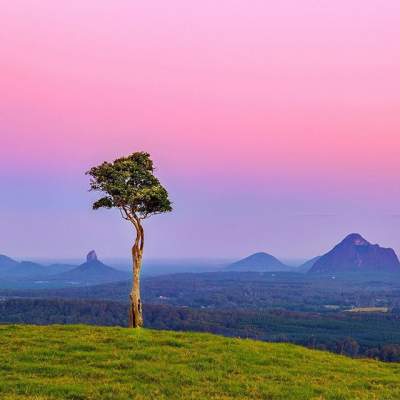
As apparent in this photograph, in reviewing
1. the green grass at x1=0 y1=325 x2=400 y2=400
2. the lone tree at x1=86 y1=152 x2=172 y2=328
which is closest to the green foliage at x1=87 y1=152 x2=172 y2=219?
the lone tree at x1=86 y1=152 x2=172 y2=328

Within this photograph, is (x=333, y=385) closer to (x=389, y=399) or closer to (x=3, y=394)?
(x=389, y=399)

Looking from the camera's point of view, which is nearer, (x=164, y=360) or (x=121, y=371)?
(x=121, y=371)

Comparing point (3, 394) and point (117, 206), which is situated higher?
point (117, 206)

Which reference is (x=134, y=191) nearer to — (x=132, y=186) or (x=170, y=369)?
(x=132, y=186)

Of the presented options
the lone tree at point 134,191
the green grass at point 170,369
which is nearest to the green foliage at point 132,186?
the lone tree at point 134,191

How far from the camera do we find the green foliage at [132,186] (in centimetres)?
4512

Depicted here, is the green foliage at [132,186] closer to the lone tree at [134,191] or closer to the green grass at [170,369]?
the lone tree at [134,191]

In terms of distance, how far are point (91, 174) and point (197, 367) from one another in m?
22.6

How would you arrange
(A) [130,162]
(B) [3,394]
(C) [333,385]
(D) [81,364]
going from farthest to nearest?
(A) [130,162]
(D) [81,364]
(C) [333,385]
(B) [3,394]

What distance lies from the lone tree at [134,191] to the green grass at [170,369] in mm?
9493

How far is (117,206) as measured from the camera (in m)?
46.4

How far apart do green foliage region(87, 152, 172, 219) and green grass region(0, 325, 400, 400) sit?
39.1 feet

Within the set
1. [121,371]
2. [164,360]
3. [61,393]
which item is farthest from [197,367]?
[61,393]

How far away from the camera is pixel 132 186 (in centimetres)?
4581
